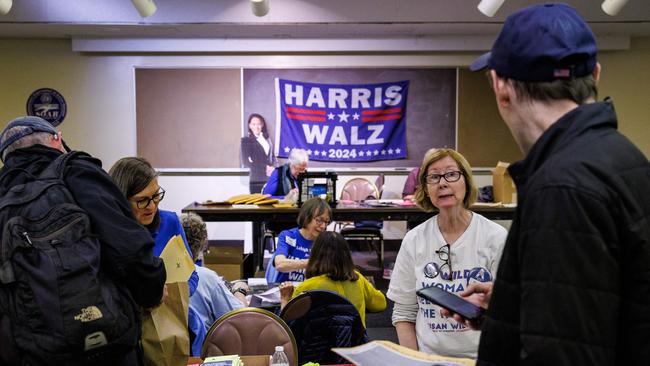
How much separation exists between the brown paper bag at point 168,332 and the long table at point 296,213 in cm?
347

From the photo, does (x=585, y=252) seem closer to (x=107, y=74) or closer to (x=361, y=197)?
(x=361, y=197)

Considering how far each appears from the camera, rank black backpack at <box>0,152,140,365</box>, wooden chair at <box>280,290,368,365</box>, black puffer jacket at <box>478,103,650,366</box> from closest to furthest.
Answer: black puffer jacket at <box>478,103,650,366</box> < black backpack at <box>0,152,140,365</box> < wooden chair at <box>280,290,368,365</box>

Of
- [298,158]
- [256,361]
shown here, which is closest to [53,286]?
[256,361]

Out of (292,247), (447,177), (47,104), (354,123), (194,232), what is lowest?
(292,247)

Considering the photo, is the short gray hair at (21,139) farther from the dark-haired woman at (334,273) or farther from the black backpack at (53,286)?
the dark-haired woman at (334,273)

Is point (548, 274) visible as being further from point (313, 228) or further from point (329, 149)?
point (329, 149)

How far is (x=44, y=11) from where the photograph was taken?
6.63 metres

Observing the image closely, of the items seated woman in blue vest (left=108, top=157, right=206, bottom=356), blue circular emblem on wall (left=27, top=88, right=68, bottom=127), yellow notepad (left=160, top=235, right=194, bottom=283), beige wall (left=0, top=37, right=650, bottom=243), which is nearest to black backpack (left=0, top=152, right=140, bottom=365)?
yellow notepad (left=160, top=235, right=194, bottom=283)

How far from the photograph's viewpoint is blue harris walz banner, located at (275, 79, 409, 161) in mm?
7594

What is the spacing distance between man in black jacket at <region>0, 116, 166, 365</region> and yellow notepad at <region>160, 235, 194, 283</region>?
0.61 feet

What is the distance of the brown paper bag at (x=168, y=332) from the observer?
168 cm

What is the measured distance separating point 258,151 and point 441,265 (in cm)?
571

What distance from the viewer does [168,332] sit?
5.59 ft

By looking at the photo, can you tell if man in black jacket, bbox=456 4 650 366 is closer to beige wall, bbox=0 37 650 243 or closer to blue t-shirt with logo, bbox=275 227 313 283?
blue t-shirt with logo, bbox=275 227 313 283
